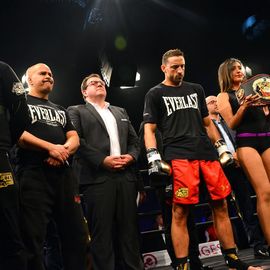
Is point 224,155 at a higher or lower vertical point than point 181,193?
higher

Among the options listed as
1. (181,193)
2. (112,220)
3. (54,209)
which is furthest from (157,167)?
(54,209)

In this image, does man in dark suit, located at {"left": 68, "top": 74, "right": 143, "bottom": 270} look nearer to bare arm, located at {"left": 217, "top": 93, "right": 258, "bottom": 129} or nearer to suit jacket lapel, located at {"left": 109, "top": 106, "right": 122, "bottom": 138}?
suit jacket lapel, located at {"left": 109, "top": 106, "right": 122, "bottom": 138}

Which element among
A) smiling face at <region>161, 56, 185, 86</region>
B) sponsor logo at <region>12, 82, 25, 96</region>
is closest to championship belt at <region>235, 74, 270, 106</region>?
smiling face at <region>161, 56, 185, 86</region>

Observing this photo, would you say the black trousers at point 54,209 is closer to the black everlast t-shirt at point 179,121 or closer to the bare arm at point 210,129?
the black everlast t-shirt at point 179,121

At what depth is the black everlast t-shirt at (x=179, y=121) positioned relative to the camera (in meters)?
2.64

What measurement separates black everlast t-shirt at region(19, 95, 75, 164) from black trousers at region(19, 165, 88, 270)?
77 millimetres

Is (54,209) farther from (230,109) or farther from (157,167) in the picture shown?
(230,109)

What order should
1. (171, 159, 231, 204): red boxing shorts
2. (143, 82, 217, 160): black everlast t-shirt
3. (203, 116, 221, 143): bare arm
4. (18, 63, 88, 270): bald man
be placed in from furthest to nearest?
(203, 116, 221, 143): bare arm, (143, 82, 217, 160): black everlast t-shirt, (171, 159, 231, 204): red boxing shorts, (18, 63, 88, 270): bald man

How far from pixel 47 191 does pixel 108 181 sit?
1.84ft

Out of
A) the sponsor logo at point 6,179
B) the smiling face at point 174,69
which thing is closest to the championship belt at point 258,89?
the smiling face at point 174,69

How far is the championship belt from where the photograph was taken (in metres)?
2.77

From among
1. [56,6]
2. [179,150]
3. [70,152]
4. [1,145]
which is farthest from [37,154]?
[56,6]

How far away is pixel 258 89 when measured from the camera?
2.77 metres

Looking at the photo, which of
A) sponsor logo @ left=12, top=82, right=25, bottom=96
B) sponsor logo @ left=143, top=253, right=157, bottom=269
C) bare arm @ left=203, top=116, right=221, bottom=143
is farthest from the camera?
sponsor logo @ left=143, top=253, right=157, bottom=269
